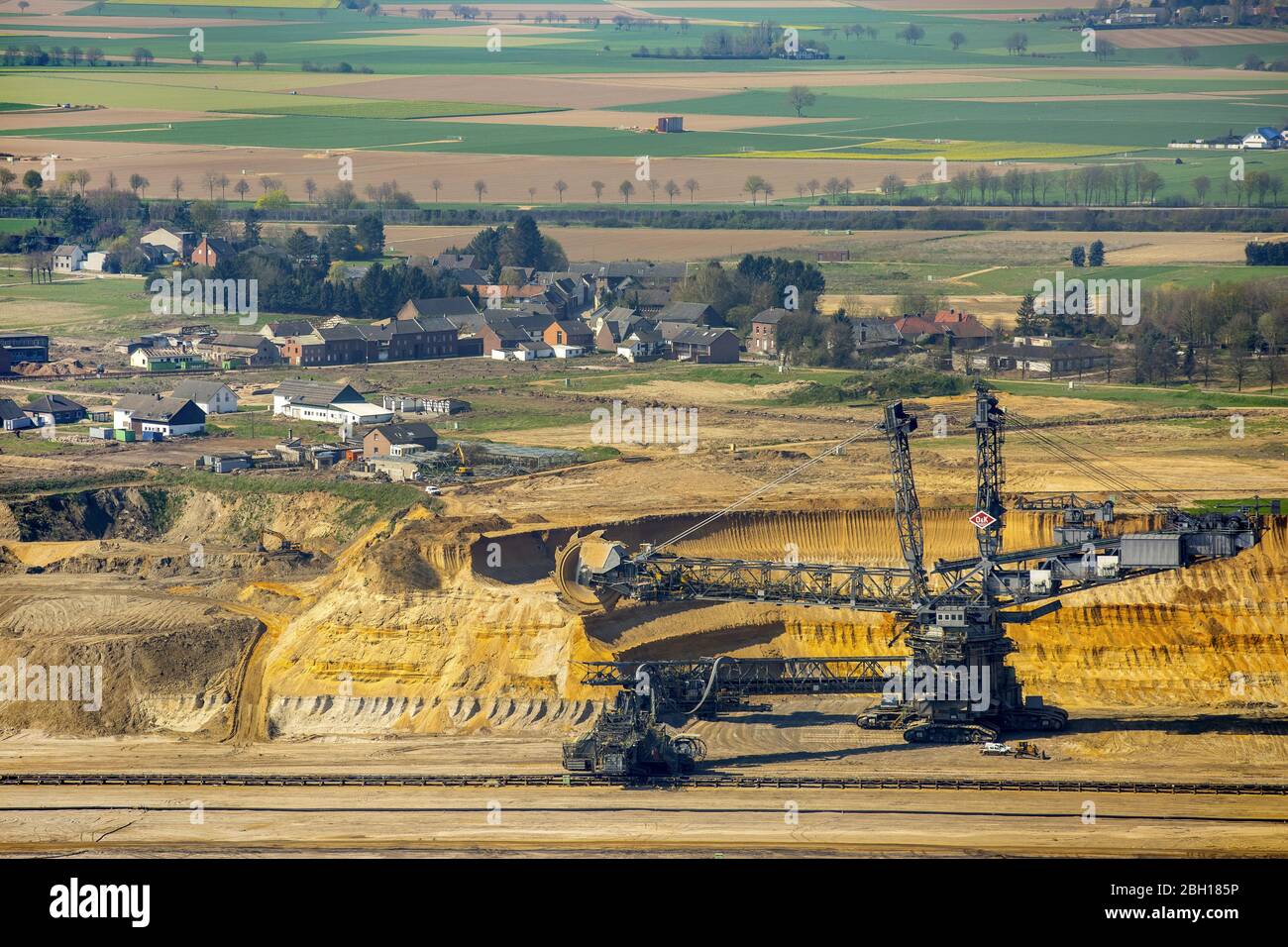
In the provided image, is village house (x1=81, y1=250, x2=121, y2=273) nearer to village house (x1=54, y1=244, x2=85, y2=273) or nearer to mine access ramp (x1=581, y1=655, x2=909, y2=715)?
village house (x1=54, y1=244, x2=85, y2=273)

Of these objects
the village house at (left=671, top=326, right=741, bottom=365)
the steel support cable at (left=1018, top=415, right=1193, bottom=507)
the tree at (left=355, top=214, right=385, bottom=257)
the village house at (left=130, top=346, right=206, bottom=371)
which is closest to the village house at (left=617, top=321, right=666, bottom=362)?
the village house at (left=671, top=326, right=741, bottom=365)

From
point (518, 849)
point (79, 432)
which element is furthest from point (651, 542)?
point (79, 432)

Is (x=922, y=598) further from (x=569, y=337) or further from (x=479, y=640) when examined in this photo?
(x=569, y=337)

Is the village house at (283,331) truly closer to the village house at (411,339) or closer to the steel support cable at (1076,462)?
the village house at (411,339)

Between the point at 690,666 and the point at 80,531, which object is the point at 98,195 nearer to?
the point at 80,531

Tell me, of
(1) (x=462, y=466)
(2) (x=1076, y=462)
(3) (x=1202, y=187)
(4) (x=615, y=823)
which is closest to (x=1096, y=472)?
(2) (x=1076, y=462)

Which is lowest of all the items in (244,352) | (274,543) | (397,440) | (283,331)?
(274,543)
